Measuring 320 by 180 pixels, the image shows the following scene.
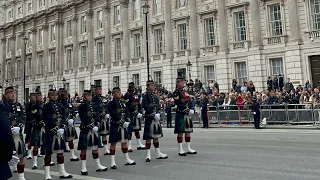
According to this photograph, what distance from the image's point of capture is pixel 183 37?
32.7m

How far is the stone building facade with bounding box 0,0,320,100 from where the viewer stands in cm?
2586

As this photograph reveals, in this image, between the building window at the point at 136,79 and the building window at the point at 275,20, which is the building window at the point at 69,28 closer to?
the building window at the point at 136,79

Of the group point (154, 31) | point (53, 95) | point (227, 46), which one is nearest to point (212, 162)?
point (53, 95)

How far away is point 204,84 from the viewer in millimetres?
30531

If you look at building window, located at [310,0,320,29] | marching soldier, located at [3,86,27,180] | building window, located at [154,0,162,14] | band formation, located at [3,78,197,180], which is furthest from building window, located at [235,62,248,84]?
marching soldier, located at [3,86,27,180]

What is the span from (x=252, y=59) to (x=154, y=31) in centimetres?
1226

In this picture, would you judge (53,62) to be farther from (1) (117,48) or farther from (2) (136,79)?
(2) (136,79)

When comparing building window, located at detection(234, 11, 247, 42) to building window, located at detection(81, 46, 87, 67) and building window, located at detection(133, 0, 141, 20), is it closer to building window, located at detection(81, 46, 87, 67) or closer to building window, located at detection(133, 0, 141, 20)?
building window, located at detection(133, 0, 141, 20)

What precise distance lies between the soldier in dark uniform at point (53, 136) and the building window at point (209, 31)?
24.3 meters

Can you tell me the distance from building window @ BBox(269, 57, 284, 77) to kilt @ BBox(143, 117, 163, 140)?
20027 mm

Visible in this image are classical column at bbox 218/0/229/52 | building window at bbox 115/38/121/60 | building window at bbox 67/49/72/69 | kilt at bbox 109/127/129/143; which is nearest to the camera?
kilt at bbox 109/127/129/143

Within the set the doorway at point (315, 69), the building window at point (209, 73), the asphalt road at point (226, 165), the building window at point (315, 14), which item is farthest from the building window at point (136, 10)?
the asphalt road at point (226, 165)

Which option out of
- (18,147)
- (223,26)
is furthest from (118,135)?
(223,26)

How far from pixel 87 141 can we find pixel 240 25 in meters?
24.0
